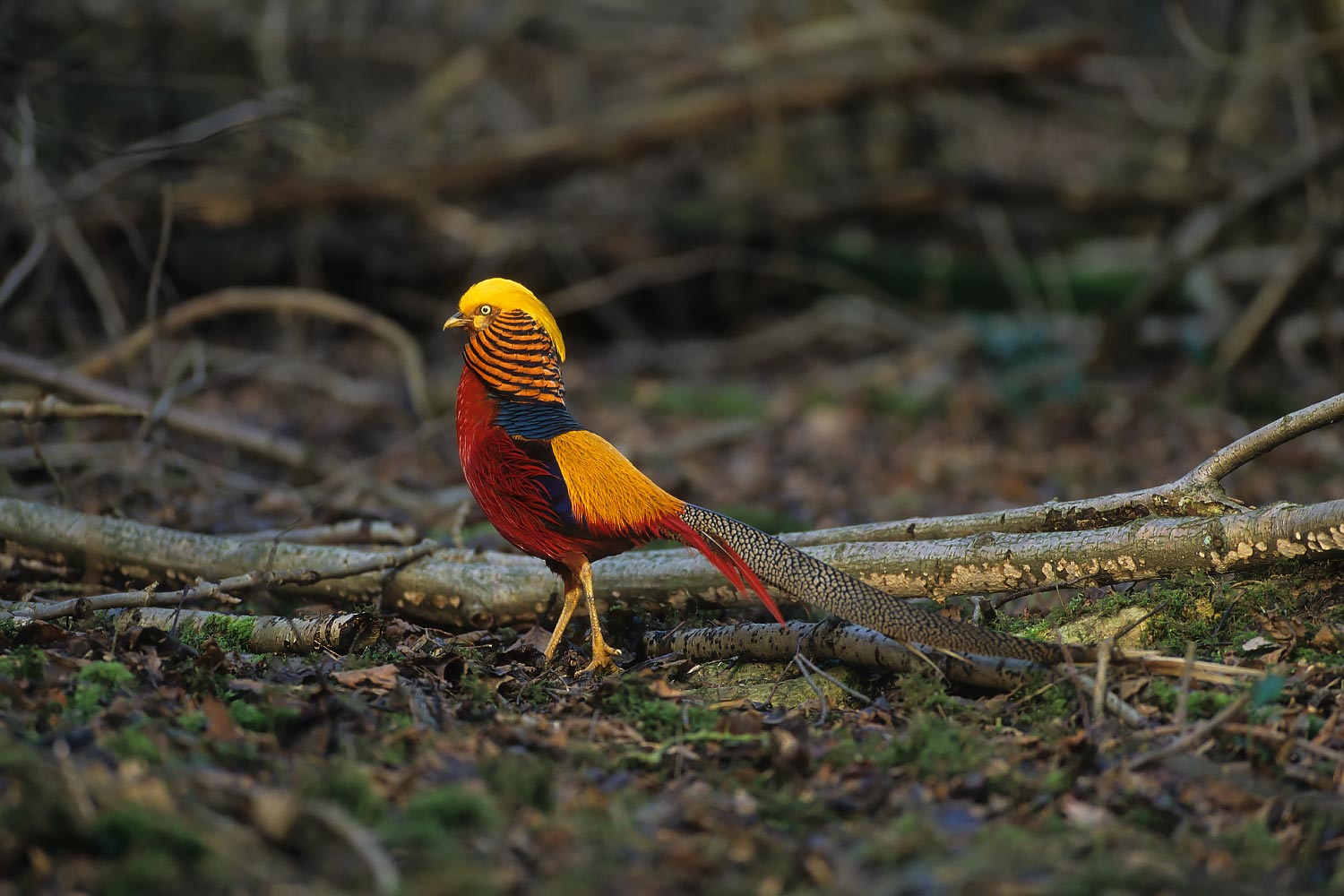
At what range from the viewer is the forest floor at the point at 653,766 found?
2150 mm

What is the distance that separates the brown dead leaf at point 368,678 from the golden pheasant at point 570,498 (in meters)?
0.57

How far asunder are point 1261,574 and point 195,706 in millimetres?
3212

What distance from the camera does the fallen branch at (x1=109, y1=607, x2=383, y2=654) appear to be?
146 inches

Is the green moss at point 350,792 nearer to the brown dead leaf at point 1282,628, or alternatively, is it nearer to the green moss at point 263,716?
the green moss at point 263,716

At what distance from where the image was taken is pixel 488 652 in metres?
3.94

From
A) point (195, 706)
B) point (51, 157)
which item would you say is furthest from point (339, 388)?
point (195, 706)

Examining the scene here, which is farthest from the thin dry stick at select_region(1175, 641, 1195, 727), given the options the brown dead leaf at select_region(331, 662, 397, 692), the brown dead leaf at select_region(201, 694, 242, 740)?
the brown dead leaf at select_region(201, 694, 242, 740)

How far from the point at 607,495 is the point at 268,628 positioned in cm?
125

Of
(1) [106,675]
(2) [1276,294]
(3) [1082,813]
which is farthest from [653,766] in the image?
(2) [1276,294]

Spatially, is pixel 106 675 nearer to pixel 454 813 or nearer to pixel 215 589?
pixel 215 589

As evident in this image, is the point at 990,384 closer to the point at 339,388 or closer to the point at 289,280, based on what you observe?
the point at 339,388

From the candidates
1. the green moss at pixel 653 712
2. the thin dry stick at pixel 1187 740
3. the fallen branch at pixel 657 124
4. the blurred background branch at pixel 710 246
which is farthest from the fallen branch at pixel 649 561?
the fallen branch at pixel 657 124

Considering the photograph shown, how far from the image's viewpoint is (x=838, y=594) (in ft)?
10.8

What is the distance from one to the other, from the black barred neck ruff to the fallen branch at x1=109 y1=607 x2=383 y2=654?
3.01ft
